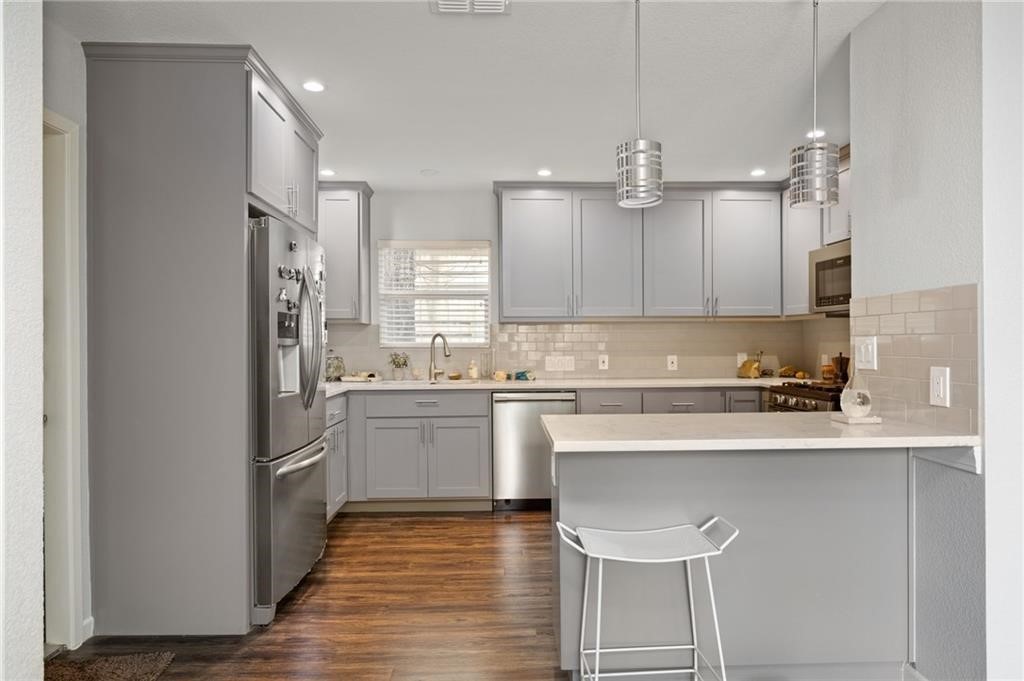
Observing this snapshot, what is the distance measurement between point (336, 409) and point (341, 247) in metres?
1.31

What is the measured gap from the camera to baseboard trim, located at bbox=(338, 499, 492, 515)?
4484 millimetres

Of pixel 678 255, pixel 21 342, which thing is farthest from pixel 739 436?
pixel 678 255

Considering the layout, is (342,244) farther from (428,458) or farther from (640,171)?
(640,171)

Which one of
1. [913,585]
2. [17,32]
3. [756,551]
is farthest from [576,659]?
[17,32]

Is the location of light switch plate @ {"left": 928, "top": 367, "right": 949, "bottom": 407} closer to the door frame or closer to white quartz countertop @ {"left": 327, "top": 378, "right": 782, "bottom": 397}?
→ white quartz countertop @ {"left": 327, "top": 378, "right": 782, "bottom": 397}

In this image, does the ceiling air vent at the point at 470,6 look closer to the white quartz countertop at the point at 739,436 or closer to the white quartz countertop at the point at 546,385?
the white quartz countertop at the point at 739,436

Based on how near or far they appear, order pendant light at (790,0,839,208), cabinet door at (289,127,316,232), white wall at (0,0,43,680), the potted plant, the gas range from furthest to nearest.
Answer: the potted plant → the gas range → cabinet door at (289,127,316,232) → pendant light at (790,0,839,208) → white wall at (0,0,43,680)

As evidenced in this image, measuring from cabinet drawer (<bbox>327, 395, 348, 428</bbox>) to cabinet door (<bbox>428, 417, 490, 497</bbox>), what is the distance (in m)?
0.63

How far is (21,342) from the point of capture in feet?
4.99

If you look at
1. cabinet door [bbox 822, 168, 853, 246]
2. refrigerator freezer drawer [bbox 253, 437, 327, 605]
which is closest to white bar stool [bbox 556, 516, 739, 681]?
refrigerator freezer drawer [bbox 253, 437, 327, 605]

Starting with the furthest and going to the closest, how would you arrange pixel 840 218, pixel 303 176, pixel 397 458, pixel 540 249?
pixel 540 249 < pixel 397 458 < pixel 840 218 < pixel 303 176

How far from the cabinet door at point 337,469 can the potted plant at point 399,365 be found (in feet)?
2.63

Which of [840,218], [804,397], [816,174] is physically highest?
[840,218]

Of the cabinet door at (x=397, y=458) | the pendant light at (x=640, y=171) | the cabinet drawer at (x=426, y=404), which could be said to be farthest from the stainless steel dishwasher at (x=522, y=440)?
the pendant light at (x=640, y=171)
